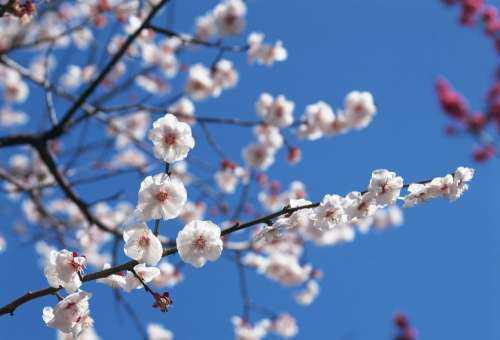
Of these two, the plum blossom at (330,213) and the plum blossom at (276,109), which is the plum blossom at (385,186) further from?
the plum blossom at (276,109)

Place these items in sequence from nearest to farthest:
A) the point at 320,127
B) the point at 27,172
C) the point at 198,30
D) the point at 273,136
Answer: the point at 27,172 < the point at 320,127 < the point at 273,136 < the point at 198,30

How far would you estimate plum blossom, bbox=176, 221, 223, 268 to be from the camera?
2.21m

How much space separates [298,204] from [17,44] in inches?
144

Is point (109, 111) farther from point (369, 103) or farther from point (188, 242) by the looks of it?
point (369, 103)

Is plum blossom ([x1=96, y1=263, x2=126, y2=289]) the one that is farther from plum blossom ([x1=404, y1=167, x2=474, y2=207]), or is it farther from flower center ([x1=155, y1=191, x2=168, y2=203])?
→ plum blossom ([x1=404, y1=167, x2=474, y2=207])

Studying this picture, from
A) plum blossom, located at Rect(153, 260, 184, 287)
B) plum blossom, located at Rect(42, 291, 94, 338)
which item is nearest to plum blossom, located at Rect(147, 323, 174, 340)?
plum blossom, located at Rect(153, 260, 184, 287)

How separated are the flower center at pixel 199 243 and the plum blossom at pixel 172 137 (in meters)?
0.33

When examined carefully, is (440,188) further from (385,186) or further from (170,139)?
(170,139)

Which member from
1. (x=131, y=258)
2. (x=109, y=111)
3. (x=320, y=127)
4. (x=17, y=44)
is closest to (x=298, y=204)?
(x=131, y=258)

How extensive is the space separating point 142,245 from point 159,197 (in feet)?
0.64

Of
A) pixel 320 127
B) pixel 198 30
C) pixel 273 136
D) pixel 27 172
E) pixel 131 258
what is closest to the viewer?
pixel 131 258

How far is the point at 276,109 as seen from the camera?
21.5 ft

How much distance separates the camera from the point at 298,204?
2.21 m

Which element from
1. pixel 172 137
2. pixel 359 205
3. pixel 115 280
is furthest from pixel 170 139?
pixel 359 205
